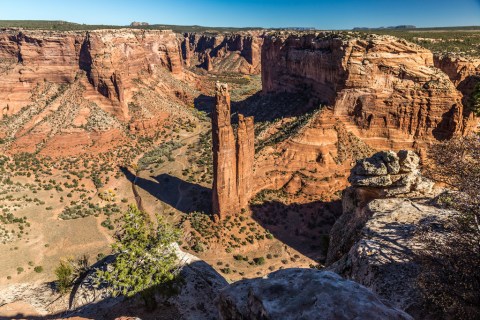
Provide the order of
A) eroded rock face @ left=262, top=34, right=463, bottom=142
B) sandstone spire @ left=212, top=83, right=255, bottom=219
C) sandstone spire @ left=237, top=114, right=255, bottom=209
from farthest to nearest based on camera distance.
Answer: eroded rock face @ left=262, top=34, right=463, bottom=142 < sandstone spire @ left=237, top=114, right=255, bottom=209 < sandstone spire @ left=212, top=83, right=255, bottom=219

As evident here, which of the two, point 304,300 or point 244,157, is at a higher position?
point 304,300

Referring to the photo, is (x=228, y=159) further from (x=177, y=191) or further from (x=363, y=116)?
(x=363, y=116)

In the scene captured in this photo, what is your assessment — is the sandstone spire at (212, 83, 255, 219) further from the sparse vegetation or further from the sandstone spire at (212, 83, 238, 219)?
the sparse vegetation

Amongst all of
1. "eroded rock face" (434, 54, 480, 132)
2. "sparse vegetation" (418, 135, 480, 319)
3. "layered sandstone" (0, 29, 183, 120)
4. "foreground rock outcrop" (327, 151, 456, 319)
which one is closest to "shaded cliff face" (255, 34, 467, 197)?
"eroded rock face" (434, 54, 480, 132)

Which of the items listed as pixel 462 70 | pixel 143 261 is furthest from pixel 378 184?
pixel 462 70

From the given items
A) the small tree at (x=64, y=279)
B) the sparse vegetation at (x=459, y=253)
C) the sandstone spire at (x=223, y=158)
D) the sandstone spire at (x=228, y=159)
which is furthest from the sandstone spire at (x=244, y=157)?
the sparse vegetation at (x=459, y=253)

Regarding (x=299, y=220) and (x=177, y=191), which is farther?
(x=177, y=191)
